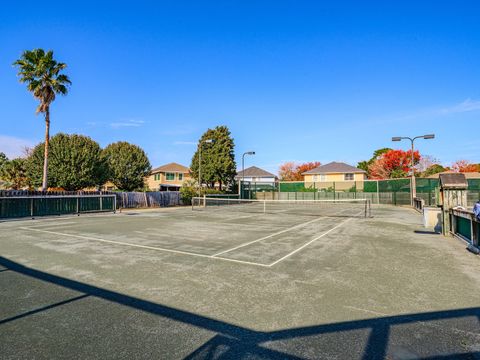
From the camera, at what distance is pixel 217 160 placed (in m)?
44.6

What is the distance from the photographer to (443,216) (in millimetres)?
11625

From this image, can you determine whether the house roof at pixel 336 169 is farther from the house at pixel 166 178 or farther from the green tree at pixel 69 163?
the green tree at pixel 69 163

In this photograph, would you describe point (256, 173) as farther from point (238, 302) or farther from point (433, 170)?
point (238, 302)

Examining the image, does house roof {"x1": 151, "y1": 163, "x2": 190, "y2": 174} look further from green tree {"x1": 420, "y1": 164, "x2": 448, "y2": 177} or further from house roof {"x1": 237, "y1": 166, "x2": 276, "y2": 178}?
green tree {"x1": 420, "y1": 164, "x2": 448, "y2": 177}

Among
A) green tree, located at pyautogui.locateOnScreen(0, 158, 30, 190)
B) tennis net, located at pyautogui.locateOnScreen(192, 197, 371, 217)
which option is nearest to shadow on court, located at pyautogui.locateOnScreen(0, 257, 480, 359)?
tennis net, located at pyautogui.locateOnScreen(192, 197, 371, 217)

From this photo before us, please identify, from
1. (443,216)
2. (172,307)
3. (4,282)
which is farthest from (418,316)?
(443,216)

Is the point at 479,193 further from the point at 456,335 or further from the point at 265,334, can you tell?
the point at 265,334

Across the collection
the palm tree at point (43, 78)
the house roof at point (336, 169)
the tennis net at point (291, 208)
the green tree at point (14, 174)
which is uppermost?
the palm tree at point (43, 78)

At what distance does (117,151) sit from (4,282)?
4003 cm

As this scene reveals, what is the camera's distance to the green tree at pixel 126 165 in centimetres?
4172

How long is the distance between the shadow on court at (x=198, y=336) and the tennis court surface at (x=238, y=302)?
15mm

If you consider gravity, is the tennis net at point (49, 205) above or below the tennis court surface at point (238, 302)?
above

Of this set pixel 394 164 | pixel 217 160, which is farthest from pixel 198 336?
pixel 394 164

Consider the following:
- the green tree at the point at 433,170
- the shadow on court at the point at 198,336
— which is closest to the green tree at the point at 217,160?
the shadow on court at the point at 198,336
